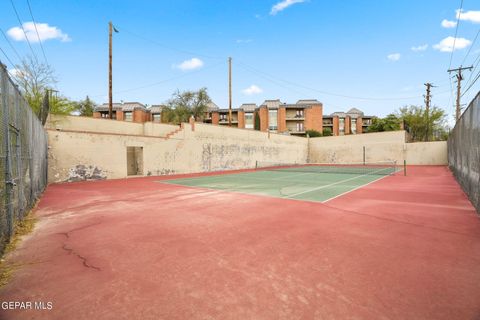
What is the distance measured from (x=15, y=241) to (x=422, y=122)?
52.2m

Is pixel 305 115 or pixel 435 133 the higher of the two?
pixel 305 115

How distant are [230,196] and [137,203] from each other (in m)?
A: 3.43

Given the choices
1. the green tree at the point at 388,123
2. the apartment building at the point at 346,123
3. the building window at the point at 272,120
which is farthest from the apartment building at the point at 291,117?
the green tree at the point at 388,123

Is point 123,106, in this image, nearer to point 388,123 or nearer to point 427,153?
point 388,123

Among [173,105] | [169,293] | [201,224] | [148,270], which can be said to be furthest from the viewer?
[173,105]

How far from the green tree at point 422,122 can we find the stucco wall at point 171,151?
79.9 feet

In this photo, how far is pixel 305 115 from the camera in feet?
178

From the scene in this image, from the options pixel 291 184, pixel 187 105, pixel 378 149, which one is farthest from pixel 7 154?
pixel 187 105

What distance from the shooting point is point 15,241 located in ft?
15.7

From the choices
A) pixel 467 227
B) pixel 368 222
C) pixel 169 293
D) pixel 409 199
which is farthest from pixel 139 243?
pixel 409 199

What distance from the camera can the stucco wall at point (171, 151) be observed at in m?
15.0

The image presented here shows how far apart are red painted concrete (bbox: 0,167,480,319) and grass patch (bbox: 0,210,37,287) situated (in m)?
0.13

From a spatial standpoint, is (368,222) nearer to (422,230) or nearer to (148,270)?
(422,230)

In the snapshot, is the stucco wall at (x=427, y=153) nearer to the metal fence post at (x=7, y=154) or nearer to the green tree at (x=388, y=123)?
the green tree at (x=388, y=123)
